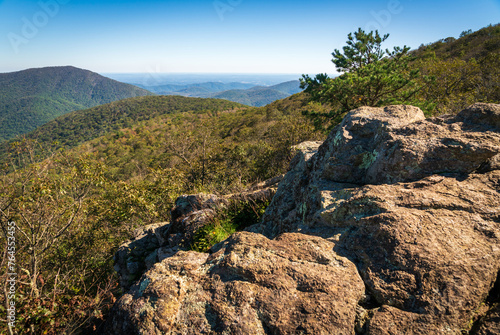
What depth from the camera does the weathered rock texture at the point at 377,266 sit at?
282 centimetres

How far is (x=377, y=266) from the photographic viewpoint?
3361 mm

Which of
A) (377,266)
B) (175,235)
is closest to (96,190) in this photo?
(175,235)

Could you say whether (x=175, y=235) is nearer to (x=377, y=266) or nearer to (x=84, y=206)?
(x=377, y=266)

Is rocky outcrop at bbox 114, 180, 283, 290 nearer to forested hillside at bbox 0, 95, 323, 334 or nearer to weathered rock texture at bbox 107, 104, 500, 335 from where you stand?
forested hillside at bbox 0, 95, 323, 334

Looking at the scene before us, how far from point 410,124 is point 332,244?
3.58 m

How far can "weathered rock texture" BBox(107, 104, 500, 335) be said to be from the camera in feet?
9.27

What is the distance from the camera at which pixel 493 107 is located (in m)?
4.71

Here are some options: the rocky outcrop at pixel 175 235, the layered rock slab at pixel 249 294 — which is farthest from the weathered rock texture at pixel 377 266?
the rocky outcrop at pixel 175 235

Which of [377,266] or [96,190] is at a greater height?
[377,266]

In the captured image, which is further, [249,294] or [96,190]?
[96,190]

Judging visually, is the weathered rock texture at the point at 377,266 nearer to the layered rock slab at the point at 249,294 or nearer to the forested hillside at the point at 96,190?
the layered rock slab at the point at 249,294

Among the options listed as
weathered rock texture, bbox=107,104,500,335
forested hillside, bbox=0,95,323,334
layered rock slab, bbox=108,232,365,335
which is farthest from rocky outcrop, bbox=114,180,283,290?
layered rock slab, bbox=108,232,365,335

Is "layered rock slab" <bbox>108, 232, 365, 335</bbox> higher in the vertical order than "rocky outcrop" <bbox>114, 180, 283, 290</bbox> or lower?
higher

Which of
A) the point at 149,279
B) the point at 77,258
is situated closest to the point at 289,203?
the point at 149,279
